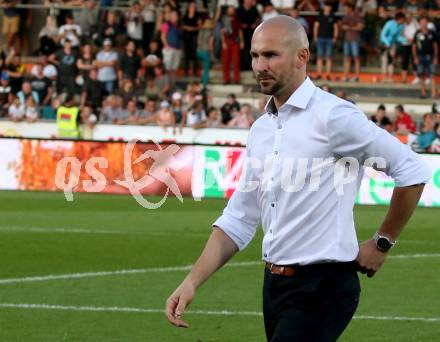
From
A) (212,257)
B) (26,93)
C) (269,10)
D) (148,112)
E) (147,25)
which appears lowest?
(26,93)

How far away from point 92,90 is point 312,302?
27391 millimetres

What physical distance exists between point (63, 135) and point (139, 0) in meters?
8.64

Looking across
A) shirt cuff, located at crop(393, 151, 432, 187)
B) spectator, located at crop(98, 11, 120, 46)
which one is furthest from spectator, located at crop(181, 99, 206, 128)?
shirt cuff, located at crop(393, 151, 432, 187)

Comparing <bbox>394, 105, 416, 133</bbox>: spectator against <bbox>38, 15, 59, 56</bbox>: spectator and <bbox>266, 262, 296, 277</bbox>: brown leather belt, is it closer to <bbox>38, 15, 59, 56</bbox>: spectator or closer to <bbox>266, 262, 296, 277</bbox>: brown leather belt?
<bbox>38, 15, 59, 56</bbox>: spectator

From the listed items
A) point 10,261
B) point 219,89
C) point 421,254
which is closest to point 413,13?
point 219,89

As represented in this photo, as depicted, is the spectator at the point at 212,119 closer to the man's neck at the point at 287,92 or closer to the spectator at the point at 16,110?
the spectator at the point at 16,110

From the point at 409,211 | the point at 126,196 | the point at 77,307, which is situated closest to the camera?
the point at 409,211

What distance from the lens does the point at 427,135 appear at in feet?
88.2

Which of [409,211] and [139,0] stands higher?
[409,211]

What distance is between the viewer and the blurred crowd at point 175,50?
104 ft

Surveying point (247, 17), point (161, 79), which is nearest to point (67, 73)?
point (161, 79)

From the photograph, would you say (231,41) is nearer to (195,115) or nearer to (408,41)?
(408,41)

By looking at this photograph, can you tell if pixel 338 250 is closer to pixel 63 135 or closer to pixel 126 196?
pixel 126 196

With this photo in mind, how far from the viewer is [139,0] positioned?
3688 centimetres
